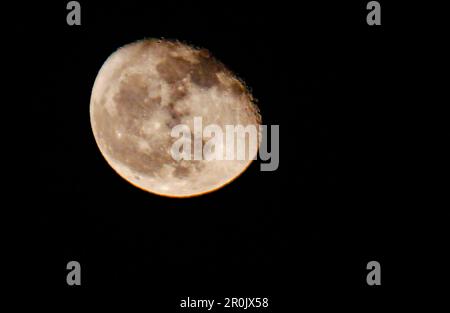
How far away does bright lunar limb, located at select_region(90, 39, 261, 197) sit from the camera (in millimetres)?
4188

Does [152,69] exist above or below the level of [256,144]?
above

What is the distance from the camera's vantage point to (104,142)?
15.6ft

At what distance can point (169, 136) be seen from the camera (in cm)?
430

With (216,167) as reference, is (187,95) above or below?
above

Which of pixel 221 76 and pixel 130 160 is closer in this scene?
pixel 221 76

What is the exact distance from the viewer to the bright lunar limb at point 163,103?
13.7ft

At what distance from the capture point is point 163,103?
165 inches

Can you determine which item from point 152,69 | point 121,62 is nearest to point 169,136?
point 152,69

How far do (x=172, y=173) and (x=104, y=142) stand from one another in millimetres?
984

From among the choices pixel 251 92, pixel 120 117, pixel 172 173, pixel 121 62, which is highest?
pixel 121 62

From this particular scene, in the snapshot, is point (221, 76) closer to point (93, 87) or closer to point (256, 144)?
point (256, 144)

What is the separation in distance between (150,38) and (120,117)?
3.26 ft

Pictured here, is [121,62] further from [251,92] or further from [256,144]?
[256,144]

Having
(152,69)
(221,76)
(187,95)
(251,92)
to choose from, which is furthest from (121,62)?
(251,92)
